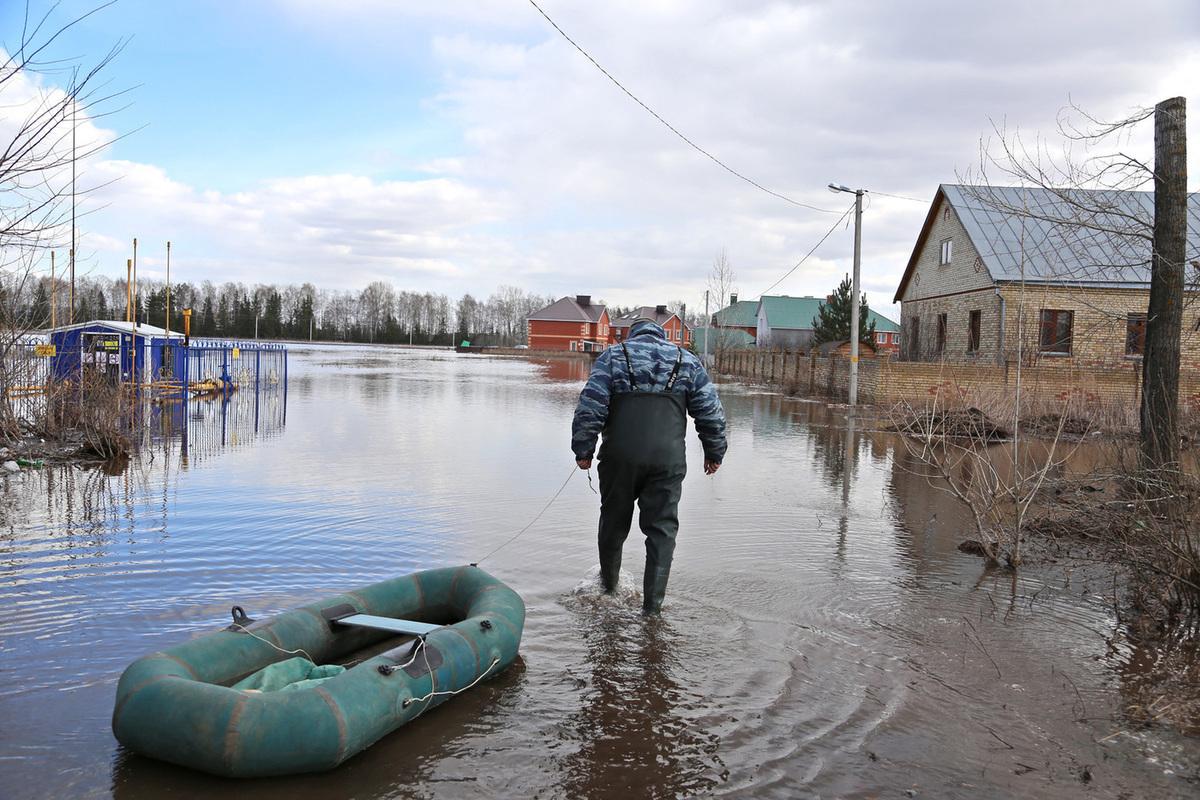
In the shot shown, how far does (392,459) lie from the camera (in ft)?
44.1

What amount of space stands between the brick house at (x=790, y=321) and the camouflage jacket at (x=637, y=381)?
265 ft

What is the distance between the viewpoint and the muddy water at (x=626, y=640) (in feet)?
12.6

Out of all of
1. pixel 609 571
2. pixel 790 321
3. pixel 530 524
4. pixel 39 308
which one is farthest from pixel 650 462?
pixel 790 321

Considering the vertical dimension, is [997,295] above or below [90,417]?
above

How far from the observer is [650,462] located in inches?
226

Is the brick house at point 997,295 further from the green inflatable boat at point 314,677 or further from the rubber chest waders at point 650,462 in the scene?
the green inflatable boat at point 314,677

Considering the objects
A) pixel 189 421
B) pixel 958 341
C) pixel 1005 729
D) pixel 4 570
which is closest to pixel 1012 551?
pixel 1005 729

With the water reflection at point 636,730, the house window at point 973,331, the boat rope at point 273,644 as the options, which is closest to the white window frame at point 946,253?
A: the house window at point 973,331

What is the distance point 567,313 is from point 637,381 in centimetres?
10185

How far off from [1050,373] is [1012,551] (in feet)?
64.1

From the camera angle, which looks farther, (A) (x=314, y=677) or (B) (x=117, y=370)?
(B) (x=117, y=370)

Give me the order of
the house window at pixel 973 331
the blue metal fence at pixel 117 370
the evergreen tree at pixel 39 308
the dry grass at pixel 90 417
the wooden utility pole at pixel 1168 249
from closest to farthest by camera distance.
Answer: the wooden utility pole at pixel 1168 249 → the evergreen tree at pixel 39 308 → the dry grass at pixel 90 417 → the blue metal fence at pixel 117 370 → the house window at pixel 973 331

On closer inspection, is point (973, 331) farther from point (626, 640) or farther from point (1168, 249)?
point (626, 640)

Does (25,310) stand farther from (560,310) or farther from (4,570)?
(560,310)
